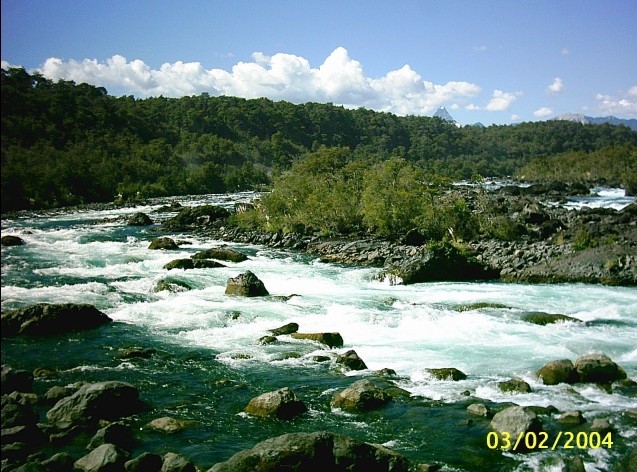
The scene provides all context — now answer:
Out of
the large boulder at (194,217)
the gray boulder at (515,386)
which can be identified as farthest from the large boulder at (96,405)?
the large boulder at (194,217)

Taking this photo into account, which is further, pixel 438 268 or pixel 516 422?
pixel 438 268

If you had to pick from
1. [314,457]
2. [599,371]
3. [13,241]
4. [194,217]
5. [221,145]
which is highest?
[221,145]

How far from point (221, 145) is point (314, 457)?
107 meters

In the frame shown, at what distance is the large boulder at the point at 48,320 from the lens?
623 inches

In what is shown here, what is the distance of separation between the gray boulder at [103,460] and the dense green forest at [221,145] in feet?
16.4

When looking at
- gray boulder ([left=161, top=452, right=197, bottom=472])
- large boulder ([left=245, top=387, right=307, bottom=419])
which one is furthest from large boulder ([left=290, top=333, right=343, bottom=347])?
gray boulder ([left=161, top=452, right=197, bottom=472])

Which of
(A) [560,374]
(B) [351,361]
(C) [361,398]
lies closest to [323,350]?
(B) [351,361]

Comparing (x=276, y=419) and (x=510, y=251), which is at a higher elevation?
(x=510, y=251)

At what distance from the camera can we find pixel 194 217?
47.2 metres

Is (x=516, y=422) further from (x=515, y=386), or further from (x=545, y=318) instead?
(x=545, y=318)

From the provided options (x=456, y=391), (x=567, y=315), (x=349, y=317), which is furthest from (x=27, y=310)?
(x=567, y=315)

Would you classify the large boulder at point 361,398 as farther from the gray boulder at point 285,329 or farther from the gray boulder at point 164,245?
the gray boulder at point 164,245

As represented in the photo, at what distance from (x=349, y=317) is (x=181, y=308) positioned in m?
6.21

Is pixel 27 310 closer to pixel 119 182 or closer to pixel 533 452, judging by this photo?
pixel 533 452
